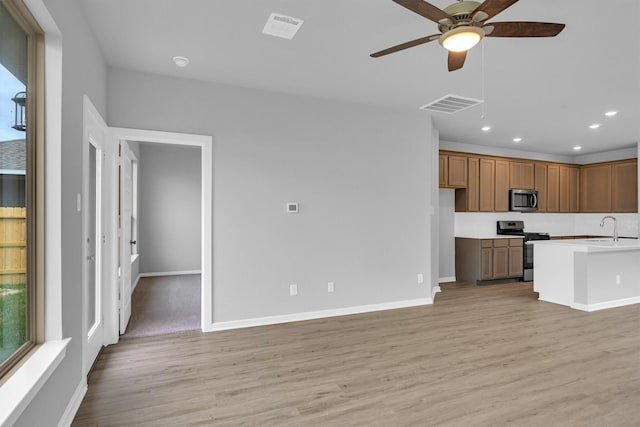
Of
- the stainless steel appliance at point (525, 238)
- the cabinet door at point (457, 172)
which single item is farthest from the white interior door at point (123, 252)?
the stainless steel appliance at point (525, 238)

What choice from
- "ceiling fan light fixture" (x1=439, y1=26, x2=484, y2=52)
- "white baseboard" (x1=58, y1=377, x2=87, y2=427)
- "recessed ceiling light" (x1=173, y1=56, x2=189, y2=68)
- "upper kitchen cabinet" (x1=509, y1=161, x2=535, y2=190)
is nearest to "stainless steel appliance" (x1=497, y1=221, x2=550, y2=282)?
"upper kitchen cabinet" (x1=509, y1=161, x2=535, y2=190)

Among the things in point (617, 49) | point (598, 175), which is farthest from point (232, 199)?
point (598, 175)

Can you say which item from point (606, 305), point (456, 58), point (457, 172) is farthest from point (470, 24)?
point (457, 172)

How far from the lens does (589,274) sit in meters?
4.73

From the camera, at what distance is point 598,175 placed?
299 inches

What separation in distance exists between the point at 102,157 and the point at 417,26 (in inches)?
118

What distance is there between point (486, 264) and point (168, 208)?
20.4 feet

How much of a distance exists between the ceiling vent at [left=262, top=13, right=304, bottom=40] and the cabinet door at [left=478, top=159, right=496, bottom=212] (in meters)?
5.19

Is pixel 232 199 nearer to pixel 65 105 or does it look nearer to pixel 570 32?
pixel 65 105

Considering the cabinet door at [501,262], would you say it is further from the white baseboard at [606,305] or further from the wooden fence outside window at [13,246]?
the wooden fence outside window at [13,246]

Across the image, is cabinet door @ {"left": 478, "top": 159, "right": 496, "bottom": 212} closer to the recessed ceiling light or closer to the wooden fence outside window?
the recessed ceiling light

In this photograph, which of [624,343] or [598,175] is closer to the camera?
[624,343]

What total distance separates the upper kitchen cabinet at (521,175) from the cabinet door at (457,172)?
124 centimetres

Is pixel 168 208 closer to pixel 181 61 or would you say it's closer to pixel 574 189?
pixel 181 61
